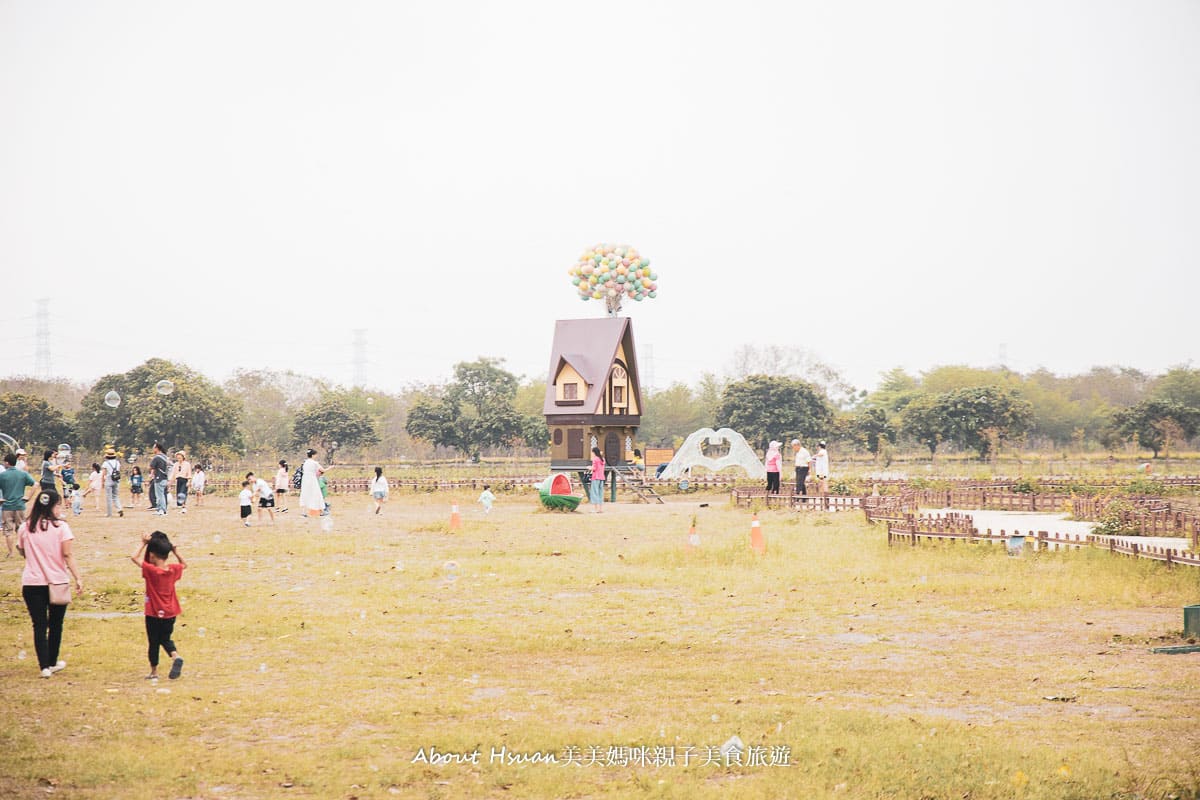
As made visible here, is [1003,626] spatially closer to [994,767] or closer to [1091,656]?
[1091,656]

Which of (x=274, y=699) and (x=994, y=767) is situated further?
(x=274, y=699)

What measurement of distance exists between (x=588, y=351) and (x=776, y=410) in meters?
26.8

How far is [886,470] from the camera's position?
182 feet

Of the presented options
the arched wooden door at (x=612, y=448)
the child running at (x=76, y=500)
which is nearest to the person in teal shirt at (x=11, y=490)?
the child running at (x=76, y=500)

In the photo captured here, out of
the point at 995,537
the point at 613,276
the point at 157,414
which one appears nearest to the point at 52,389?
the point at 157,414

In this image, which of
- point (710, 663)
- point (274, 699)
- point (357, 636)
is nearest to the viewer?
point (274, 699)

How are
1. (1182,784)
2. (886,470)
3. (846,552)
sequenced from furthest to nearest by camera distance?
(886,470), (846,552), (1182,784)

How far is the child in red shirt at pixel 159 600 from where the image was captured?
1070 cm

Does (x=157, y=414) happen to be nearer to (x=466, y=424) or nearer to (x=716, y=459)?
(x=466, y=424)

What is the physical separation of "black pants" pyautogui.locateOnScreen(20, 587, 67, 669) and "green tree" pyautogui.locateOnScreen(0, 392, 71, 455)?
5905 centimetres

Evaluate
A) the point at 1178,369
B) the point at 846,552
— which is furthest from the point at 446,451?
the point at 846,552

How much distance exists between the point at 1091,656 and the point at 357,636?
809 cm

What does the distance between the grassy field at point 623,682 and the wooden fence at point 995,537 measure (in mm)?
556

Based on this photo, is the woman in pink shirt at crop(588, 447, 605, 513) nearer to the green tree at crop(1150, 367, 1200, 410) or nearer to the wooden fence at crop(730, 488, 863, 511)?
the wooden fence at crop(730, 488, 863, 511)
